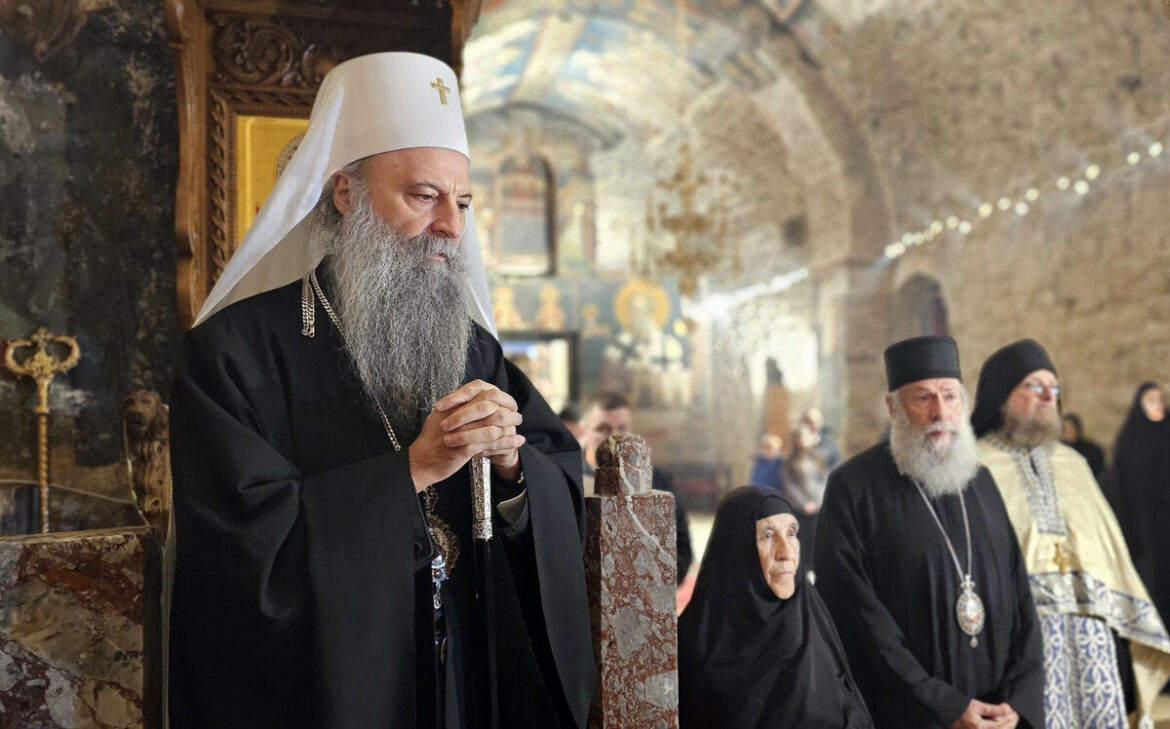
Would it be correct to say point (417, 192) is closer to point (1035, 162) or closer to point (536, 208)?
point (1035, 162)

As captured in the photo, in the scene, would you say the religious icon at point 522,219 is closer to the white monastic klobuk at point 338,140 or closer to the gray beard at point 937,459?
the gray beard at point 937,459

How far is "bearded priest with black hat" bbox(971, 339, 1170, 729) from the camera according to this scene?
11.4 feet

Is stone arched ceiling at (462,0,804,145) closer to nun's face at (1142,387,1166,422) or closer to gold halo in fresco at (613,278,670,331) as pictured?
gold halo in fresco at (613,278,670,331)

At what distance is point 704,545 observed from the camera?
12.5 metres

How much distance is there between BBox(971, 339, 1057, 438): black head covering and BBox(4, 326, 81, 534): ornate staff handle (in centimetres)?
341

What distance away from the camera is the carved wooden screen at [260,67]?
325 centimetres

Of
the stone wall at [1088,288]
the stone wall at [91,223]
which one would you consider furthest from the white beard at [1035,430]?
the stone wall at [1088,288]

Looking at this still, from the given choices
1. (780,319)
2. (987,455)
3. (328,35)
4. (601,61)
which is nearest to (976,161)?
(780,319)

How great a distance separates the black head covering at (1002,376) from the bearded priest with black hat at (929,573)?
0.45 m

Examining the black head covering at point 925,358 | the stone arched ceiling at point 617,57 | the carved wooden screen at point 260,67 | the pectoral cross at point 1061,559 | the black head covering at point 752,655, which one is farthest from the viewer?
the stone arched ceiling at point 617,57

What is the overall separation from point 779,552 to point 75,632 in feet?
5.70

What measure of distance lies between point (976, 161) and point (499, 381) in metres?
9.81

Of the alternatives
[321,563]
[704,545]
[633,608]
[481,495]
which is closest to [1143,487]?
[633,608]

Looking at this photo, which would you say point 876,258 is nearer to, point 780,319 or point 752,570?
point 780,319
